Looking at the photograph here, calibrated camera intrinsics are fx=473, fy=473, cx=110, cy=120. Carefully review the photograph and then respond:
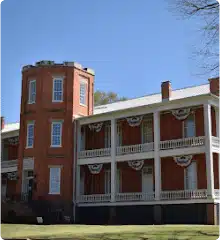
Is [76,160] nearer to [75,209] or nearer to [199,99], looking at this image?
[75,209]

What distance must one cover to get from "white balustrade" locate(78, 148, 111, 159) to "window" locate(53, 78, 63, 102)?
4297 mm

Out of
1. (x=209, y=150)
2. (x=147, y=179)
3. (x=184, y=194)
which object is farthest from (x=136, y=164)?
(x=209, y=150)

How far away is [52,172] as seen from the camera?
109ft

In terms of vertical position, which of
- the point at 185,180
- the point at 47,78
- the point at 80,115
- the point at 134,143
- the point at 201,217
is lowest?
the point at 201,217

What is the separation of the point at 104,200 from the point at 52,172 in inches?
174

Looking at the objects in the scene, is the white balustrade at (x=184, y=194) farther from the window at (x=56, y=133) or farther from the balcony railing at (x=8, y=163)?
the balcony railing at (x=8, y=163)

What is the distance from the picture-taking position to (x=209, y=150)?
26875 mm

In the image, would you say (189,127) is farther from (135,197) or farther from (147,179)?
(135,197)

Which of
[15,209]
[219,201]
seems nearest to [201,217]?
[219,201]

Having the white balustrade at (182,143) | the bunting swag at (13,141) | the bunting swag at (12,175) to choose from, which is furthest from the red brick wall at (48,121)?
the white balustrade at (182,143)

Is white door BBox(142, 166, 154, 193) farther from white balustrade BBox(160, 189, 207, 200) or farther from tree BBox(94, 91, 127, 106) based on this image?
tree BBox(94, 91, 127, 106)

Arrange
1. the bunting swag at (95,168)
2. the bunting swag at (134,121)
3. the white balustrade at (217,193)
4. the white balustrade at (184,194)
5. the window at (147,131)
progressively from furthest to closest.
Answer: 1. the bunting swag at (95,168)
2. the window at (147,131)
3. the bunting swag at (134,121)
4. the white balustrade at (184,194)
5. the white balustrade at (217,193)

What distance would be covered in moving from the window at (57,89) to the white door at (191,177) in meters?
10.7

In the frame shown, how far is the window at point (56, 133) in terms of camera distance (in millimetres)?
33719
